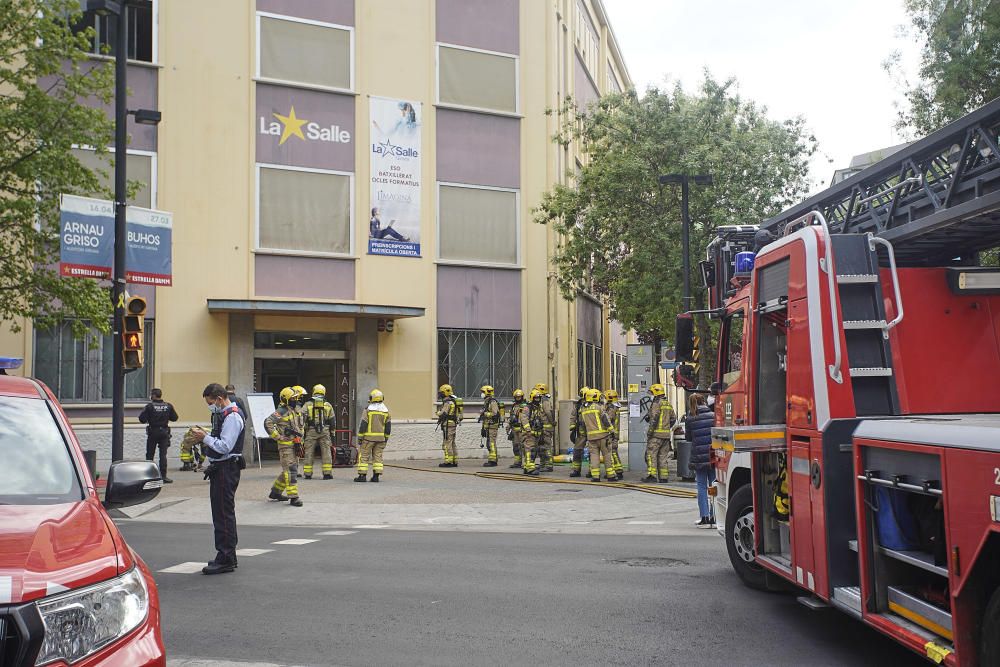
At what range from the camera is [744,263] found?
870 cm

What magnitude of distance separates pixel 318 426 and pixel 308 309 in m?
4.54

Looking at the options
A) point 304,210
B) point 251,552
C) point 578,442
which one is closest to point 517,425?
point 578,442

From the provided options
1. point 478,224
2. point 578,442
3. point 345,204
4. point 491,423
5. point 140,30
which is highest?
point 140,30

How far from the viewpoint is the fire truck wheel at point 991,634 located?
419 cm

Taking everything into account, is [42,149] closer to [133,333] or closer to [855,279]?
[133,333]

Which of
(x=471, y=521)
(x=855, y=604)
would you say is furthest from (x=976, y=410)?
(x=471, y=521)

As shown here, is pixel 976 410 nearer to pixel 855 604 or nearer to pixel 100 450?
pixel 855 604

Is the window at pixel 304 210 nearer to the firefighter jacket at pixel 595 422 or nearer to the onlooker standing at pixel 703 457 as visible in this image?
the firefighter jacket at pixel 595 422

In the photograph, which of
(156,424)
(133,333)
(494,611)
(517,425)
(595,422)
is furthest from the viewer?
(517,425)

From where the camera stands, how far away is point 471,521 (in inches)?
555

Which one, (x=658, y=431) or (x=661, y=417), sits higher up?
(x=661, y=417)

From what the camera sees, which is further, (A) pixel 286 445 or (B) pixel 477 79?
(B) pixel 477 79

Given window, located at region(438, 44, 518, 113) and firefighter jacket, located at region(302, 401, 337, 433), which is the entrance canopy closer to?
firefighter jacket, located at region(302, 401, 337, 433)

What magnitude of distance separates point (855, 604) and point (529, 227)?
20858mm
